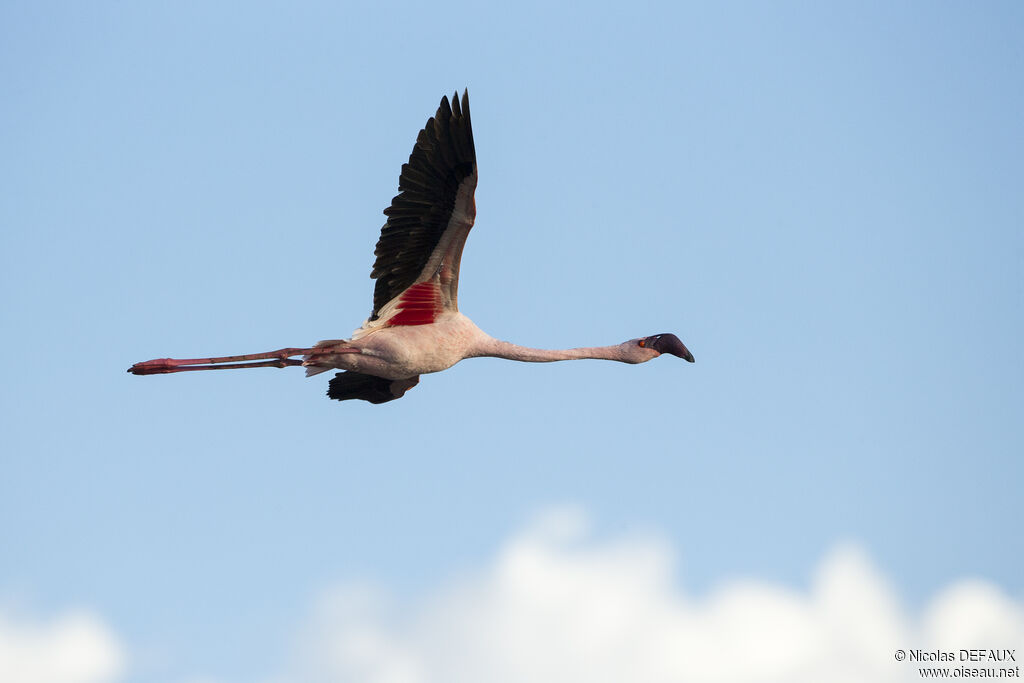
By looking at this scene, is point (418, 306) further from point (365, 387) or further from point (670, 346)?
point (670, 346)

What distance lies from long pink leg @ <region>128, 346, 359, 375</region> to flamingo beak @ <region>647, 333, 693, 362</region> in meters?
4.30

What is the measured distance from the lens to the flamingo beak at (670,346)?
1997 centimetres

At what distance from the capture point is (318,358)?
750 inches

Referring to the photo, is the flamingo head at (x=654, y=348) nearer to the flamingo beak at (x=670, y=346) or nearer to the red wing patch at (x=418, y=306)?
the flamingo beak at (x=670, y=346)

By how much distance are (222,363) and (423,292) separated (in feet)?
9.40

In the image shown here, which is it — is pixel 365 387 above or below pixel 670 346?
below

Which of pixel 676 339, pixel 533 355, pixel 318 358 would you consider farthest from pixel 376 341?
pixel 676 339

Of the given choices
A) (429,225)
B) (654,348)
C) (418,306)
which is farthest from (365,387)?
(654,348)

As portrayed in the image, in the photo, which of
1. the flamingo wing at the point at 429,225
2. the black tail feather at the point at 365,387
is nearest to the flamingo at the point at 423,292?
the flamingo wing at the point at 429,225

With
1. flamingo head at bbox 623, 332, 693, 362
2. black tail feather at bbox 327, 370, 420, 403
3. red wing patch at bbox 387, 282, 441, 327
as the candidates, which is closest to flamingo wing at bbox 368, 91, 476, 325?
red wing patch at bbox 387, 282, 441, 327

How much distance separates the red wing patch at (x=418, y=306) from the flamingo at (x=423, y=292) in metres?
0.01

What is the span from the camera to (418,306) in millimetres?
19203

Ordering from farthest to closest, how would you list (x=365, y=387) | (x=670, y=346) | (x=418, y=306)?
(x=365, y=387) → (x=670, y=346) → (x=418, y=306)

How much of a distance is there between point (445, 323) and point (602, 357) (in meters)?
2.48
